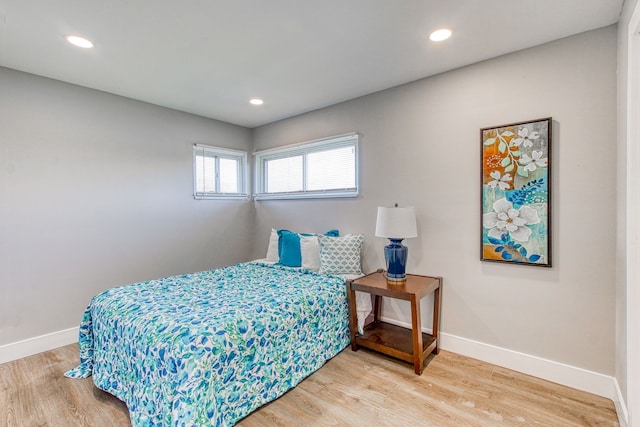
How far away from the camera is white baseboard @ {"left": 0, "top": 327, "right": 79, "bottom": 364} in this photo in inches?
103

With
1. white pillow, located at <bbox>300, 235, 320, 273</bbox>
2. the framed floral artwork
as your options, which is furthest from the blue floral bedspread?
the framed floral artwork

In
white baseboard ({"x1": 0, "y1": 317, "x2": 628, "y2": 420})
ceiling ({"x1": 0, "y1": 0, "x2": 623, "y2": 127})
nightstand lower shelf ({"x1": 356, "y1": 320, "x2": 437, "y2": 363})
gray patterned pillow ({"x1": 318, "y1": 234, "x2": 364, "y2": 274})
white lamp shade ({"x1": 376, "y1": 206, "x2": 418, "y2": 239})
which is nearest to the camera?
ceiling ({"x1": 0, "y1": 0, "x2": 623, "y2": 127})

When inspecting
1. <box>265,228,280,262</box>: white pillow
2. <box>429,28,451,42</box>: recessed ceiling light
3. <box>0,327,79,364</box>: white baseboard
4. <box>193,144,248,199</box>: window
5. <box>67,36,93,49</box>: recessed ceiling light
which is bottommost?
<box>0,327,79,364</box>: white baseboard

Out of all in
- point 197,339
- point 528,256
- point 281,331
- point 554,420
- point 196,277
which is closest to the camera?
point 197,339

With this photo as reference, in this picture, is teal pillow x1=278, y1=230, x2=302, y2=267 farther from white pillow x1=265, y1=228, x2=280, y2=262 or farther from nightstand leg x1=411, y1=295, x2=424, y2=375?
nightstand leg x1=411, y1=295, x2=424, y2=375

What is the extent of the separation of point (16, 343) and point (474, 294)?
3.94m

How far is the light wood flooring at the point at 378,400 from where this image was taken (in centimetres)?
189

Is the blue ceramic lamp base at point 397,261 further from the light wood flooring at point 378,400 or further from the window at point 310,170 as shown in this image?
the window at point 310,170

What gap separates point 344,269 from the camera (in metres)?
3.07

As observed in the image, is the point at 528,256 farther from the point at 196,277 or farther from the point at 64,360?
the point at 64,360

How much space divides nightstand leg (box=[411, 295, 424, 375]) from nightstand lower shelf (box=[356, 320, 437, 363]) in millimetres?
67

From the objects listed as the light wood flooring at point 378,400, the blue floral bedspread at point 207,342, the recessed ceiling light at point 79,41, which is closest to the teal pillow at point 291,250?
the blue floral bedspread at point 207,342

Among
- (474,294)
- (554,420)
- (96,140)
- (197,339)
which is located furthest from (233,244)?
(554,420)

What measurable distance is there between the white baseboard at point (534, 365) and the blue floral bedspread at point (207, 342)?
100 centimetres
